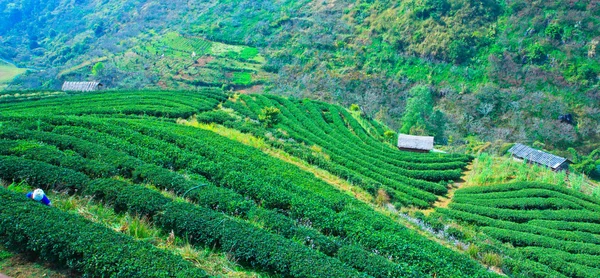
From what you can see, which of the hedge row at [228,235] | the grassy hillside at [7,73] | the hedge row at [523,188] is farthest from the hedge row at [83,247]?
the grassy hillside at [7,73]

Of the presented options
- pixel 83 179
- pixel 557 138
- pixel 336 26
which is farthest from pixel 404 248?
pixel 336 26

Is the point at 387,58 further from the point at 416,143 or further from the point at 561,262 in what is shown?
the point at 561,262

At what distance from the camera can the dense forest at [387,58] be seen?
5069 cm

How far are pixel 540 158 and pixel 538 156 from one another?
479mm

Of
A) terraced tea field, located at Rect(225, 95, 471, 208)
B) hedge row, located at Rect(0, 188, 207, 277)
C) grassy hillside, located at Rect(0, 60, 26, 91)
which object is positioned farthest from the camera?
grassy hillside, located at Rect(0, 60, 26, 91)

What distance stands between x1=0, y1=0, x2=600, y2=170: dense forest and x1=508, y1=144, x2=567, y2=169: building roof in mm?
6262

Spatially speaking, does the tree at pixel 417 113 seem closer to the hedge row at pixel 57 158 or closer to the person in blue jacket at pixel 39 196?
the hedge row at pixel 57 158

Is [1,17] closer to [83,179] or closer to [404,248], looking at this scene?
[83,179]

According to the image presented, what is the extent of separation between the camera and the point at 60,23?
10950 centimetres

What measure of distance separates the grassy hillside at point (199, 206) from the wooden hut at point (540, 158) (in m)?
19.8

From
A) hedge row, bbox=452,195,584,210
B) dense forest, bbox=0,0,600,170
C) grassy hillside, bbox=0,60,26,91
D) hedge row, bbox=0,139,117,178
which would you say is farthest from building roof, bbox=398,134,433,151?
grassy hillside, bbox=0,60,26,91

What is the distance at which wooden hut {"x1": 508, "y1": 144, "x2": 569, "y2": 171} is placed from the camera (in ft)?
111

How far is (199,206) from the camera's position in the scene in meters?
13.2

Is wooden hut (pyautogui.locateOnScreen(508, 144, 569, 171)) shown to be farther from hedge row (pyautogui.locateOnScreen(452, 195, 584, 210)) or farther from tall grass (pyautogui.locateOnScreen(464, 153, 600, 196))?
hedge row (pyautogui.locateOnScreen(452, 195, 584, 210))
